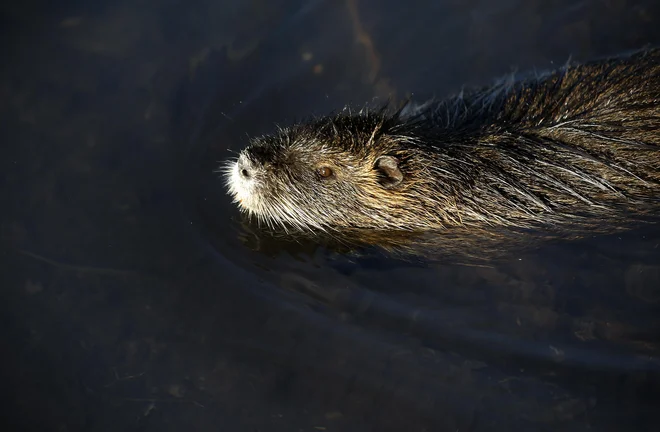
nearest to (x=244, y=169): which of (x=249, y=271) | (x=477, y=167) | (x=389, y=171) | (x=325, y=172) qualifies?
(x=325, y=172)

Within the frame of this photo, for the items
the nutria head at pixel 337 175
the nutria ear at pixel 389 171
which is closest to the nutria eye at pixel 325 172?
the nutria head at pixel 337 175

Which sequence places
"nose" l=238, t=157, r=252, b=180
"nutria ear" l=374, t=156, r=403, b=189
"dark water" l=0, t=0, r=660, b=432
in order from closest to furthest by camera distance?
"dark water" l=0, t=0, r=660, b=432
"nutria ear" l=374, t=156, r=403, b=189
"nose" l=238, t=157, r=252, b=180

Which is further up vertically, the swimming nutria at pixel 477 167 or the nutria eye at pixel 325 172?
the swimming nutria at pixel 477 167

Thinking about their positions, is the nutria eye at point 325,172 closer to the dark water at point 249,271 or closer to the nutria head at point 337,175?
the nutria head at point 337,175

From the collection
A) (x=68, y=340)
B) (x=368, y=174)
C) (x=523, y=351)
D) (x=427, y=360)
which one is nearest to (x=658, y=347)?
(x=523, y=351)

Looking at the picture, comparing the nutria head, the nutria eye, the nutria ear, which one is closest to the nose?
the nutria head

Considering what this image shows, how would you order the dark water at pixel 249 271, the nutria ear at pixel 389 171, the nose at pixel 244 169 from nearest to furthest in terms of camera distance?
the dark water at pixel 249 271, the nutria ear at pixel 389 171, the nose at pixel 244 169

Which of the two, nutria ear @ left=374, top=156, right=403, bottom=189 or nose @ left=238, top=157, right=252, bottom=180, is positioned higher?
nutria ear @ left=374, top=156, right=403, bottom=189

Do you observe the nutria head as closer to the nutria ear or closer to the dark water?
the nutria ear
